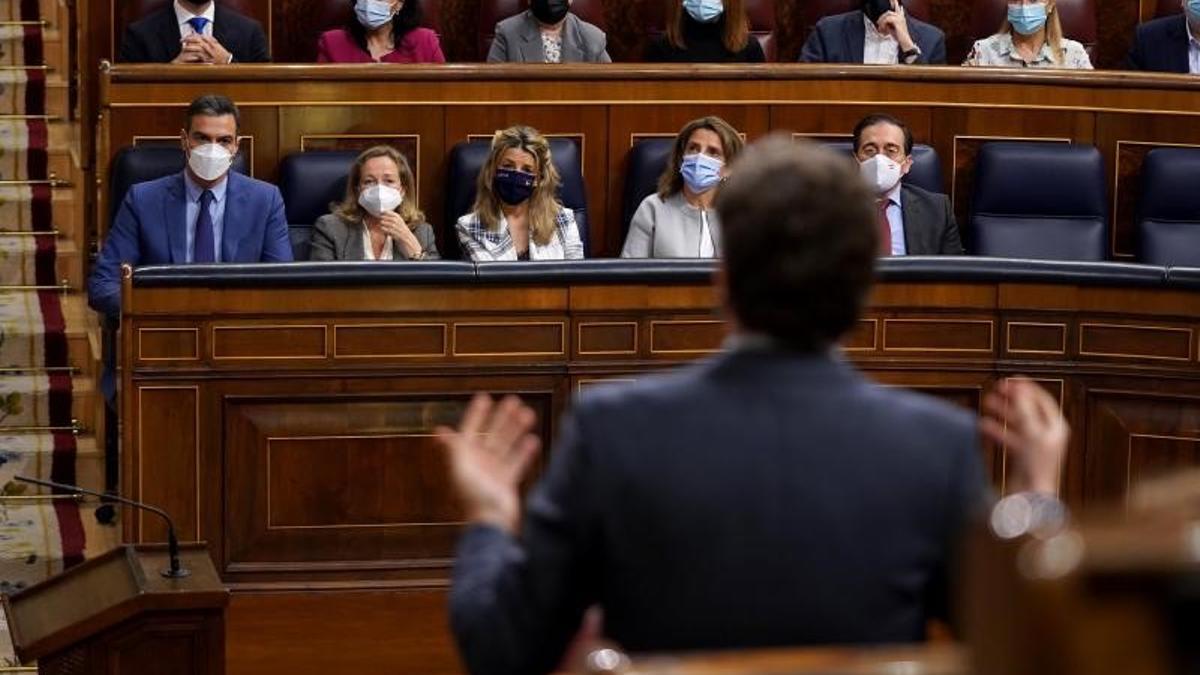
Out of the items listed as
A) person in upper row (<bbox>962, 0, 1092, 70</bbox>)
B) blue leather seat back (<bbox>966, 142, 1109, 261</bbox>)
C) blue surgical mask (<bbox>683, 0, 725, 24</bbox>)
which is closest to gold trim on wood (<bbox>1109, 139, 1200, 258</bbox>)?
blue leather seat back (<bbox>966, 142, 1109, 261</bbox>)

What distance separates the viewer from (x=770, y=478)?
124 cm

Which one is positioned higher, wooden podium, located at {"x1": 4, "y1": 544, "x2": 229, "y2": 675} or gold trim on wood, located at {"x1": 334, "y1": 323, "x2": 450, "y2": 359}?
gold trim on wood, located at {"x1": 334, "y1": 323, "x2": 450, "y2": 359}

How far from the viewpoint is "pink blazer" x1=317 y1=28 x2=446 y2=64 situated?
466 centimetres

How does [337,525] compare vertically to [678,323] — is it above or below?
below

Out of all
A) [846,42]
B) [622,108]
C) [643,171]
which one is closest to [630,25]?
[846,42]

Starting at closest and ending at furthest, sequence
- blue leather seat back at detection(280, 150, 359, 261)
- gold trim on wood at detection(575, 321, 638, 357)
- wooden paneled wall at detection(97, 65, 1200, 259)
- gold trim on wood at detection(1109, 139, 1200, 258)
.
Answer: gold trim on wood at detection(575, 321, 638, 357), blue leather seat back at detection(280, 150, 359, 261), wooden paneled wall at detection(97, 65, 1200, 259), gold trim on wood at detection(1109, 139, 1200, 258)

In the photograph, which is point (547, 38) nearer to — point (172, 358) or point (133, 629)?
Answer: point (172, 358)

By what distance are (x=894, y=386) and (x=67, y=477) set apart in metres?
1.55

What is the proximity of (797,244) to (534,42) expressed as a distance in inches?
142

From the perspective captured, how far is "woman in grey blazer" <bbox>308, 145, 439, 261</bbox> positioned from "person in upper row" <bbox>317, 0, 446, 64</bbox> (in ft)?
2.28

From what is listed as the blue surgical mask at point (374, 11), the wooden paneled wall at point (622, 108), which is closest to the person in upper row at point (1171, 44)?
the wooden paneled wall at point (622, 108)

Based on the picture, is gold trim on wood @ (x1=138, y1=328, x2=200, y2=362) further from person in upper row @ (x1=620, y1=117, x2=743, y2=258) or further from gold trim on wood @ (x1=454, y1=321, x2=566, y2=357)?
person in upper row @ (x1=620, y1=117, x2=743, y2=258)

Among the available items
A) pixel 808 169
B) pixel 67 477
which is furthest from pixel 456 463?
pixel 67 477

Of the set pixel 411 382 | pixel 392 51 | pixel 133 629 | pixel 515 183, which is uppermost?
pixel 392 51
